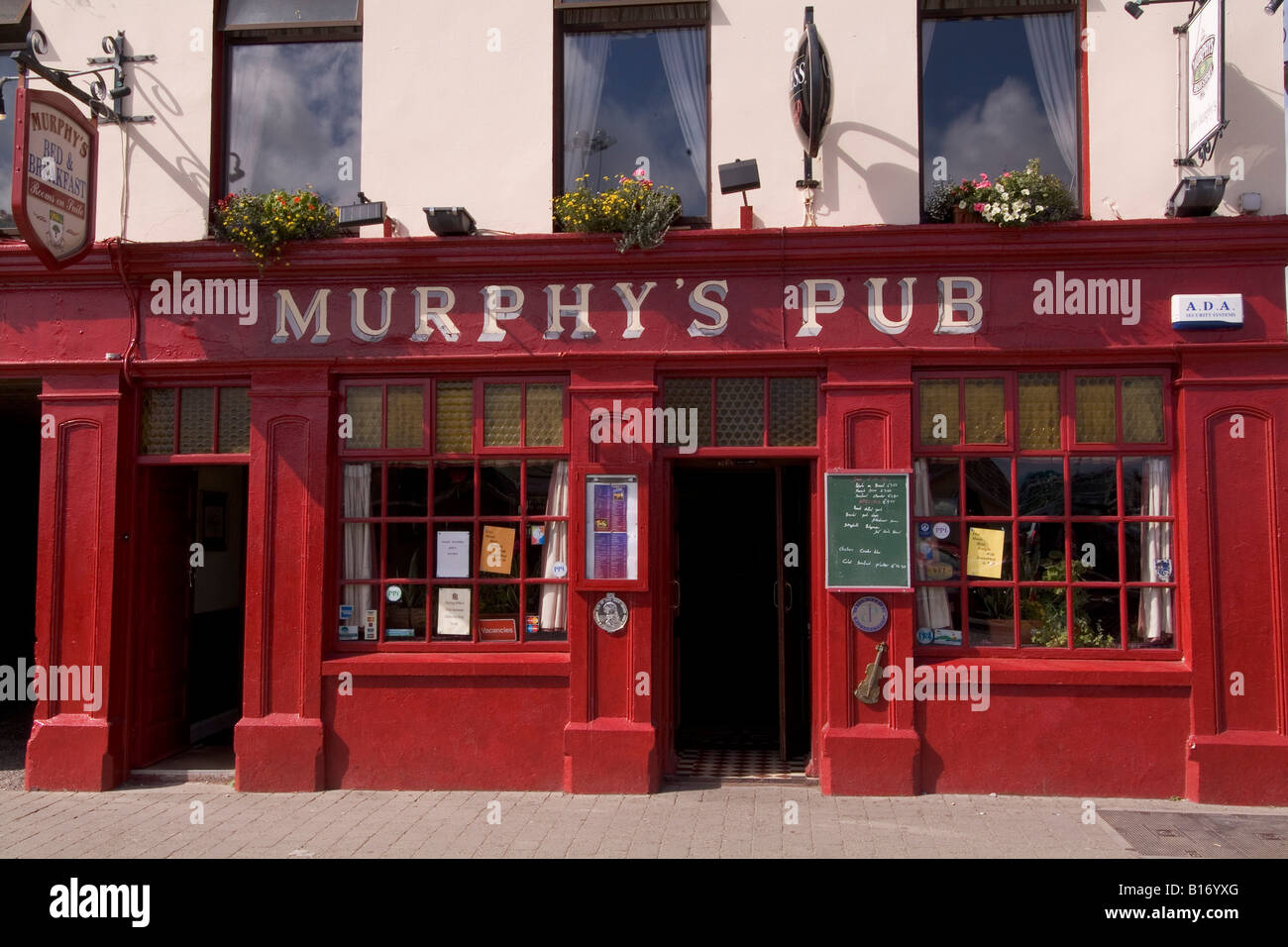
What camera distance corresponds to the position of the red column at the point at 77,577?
7738 mm

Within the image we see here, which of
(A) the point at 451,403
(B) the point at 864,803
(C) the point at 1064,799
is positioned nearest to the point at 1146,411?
(C) the point at 1064,799

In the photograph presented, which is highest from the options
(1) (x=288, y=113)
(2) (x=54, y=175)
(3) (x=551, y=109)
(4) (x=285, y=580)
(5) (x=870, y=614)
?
Answer: (1) (x=288, y=113)

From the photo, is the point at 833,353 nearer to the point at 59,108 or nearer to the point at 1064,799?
the point at 1064,799

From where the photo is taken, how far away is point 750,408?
768 centimetres

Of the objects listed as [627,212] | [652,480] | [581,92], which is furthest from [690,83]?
[652,480]

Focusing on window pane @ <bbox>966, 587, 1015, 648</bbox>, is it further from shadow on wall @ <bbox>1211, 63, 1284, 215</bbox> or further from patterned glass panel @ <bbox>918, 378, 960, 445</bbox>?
shadow on wall @ <bbox>1211, 63, 1284, 215</bbox>

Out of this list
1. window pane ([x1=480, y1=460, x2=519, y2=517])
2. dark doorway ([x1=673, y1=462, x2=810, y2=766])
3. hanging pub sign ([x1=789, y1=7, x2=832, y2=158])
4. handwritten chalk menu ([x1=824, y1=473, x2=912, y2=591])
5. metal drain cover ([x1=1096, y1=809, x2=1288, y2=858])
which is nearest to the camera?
metal drain cover ([x1=1096, y1=809, x2=1288, y2=858])

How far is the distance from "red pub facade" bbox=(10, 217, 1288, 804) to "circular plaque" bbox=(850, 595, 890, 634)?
0.10 feet

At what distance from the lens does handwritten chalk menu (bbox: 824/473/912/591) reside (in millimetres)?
7383

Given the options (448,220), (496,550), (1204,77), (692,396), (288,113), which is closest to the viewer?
(1204,77)

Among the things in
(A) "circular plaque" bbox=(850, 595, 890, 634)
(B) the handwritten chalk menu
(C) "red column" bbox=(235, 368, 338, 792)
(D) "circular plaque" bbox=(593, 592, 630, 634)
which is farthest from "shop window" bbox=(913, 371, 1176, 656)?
(C) "red column" bbox=(235, 368, 338, 792)

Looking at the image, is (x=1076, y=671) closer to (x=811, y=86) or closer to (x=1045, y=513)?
(x=1045, y=513)

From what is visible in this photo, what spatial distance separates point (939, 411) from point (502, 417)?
3.28 m

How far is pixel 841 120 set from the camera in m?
7.66
